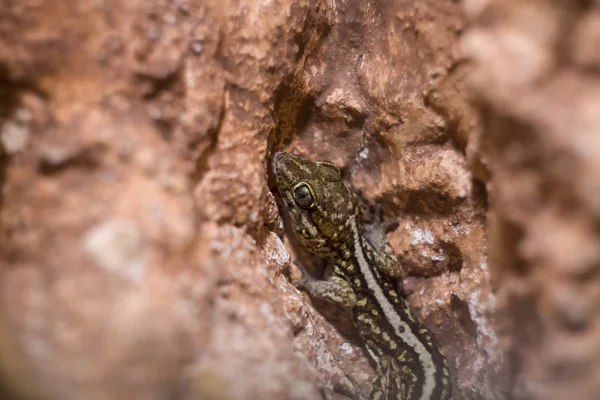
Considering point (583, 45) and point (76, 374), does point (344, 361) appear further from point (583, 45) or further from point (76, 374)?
point (583, 45)

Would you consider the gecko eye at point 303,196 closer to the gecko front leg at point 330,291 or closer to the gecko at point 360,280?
the gecko at point 360,280

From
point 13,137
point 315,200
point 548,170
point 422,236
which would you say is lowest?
point 548,170

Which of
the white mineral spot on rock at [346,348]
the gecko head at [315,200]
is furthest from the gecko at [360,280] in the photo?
the white mineral spot on rock at [346,348]

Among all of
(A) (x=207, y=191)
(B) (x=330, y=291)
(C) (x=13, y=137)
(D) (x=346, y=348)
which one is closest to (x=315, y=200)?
(B) (x=330, y=291)

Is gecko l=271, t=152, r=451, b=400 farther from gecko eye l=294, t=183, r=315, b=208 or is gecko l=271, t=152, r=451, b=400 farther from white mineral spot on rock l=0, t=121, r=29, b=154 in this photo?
white mineral spot on rock l=0, t=121, r=29, b=154

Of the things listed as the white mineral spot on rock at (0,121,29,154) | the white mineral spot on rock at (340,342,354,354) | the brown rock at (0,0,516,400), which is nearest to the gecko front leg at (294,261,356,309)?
the white mineral spot on rock at (340,342,354,354)

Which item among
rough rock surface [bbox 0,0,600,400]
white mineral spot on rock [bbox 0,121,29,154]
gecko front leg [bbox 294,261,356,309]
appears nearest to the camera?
rough rock surface [bbox 0,0,600,400]

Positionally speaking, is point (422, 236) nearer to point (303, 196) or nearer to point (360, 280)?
point (360, 280)
